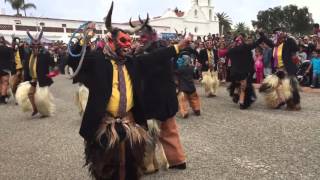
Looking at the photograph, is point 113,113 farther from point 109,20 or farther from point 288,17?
point 288,17

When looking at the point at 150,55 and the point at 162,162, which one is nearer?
the point at 150,55

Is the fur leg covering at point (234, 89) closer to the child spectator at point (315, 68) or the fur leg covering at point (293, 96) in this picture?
the fur leg covering at point (293, 96)

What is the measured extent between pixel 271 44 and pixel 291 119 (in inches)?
78.3

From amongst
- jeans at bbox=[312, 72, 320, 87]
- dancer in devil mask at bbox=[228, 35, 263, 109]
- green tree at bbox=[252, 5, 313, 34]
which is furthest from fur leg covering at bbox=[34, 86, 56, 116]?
green tree at bbox=[252, 5, 313, 34]

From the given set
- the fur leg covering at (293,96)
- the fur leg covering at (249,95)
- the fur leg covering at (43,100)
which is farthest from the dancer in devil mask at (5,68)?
the fur leg covering at (293,96)

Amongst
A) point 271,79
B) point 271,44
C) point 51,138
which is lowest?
point 51,138

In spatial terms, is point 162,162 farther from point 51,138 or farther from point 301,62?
point 301,62

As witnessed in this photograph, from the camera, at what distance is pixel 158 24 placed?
71188mm

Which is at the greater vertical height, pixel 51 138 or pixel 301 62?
pixel 301 62

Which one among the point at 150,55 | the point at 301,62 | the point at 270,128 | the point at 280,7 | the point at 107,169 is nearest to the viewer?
the point at 107,169

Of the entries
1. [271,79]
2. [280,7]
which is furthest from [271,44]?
[280,7]

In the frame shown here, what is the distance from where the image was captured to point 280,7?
76125 mm

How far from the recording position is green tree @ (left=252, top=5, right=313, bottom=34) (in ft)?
241

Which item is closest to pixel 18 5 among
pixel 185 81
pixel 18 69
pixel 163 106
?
pixel 18 69
